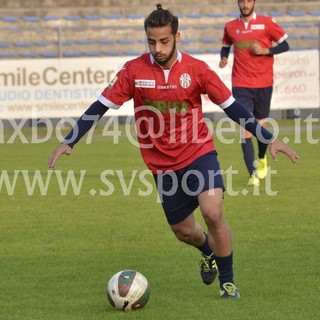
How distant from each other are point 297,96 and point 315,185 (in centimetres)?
1154

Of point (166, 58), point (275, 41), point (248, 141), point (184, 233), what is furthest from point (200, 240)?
point (275, 41)

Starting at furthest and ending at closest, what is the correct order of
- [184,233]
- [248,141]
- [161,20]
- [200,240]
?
[248,141] → [200,240] → [184,233] → [161,20]

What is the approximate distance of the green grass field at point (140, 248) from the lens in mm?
7270

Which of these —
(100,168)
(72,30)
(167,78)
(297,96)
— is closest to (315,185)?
(100,168)

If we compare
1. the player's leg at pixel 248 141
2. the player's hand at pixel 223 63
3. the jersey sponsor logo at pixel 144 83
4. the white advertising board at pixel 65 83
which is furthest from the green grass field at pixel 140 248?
the white advertising board at pixel 65 83

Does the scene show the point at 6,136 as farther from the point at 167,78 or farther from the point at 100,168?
the point at 167,78

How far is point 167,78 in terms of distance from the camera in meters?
7.41

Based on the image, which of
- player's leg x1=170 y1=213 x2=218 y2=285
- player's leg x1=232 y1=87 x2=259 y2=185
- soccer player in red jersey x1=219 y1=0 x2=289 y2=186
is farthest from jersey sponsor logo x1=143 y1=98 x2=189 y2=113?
soccer player in red jersey x1=219 y1=0 x2=289 y2=186

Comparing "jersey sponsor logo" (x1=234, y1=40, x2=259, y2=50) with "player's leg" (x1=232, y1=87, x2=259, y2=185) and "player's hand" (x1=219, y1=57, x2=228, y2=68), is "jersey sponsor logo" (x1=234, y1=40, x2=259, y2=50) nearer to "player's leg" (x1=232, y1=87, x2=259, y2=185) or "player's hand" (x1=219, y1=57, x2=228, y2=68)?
"player's hand" (x1=219, y1=57, x2=228, y2=68)

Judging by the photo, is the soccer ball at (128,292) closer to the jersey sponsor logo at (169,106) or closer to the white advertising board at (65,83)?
the jersey sponsor logo at (169,106)

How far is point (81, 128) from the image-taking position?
7488 mm

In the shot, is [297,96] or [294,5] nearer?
[297,96]

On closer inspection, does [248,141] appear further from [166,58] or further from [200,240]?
[166,58]

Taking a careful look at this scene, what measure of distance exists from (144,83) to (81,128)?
575 millimetres
